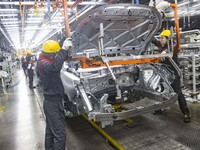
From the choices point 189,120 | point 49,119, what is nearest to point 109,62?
point 49,119

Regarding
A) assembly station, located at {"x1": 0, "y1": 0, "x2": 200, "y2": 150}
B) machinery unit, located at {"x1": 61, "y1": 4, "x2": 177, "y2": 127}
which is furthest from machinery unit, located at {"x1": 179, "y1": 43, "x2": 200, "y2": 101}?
machinery unit, located at {"x1": 61, "y1": 4, "x2": 177, "y2": 127}

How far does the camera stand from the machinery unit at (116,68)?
297 centimetres

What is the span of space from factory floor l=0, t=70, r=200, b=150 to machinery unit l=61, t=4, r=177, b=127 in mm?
514

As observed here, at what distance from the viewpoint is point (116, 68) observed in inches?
138

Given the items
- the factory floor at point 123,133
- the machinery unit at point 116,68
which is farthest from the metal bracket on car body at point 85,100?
the factory floor at point 123,133

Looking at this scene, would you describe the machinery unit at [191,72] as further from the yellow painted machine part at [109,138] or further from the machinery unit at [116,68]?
the yellow painted machine part at [109,138]

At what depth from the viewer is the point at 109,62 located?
132 inches

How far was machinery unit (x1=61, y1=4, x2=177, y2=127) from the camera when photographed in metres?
2.97

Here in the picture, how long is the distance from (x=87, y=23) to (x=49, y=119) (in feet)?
5.22

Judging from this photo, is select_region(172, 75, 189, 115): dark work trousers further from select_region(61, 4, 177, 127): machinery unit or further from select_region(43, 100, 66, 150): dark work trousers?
select_region(43, 100, 66, 150): dark work trousers

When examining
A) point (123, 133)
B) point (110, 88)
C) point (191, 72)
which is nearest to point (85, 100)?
point (110, 88)

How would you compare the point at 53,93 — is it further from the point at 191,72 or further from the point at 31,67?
the point at 31,67

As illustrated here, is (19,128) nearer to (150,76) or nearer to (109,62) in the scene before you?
(109,62)

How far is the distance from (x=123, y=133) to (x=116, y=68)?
1215 millimetres
